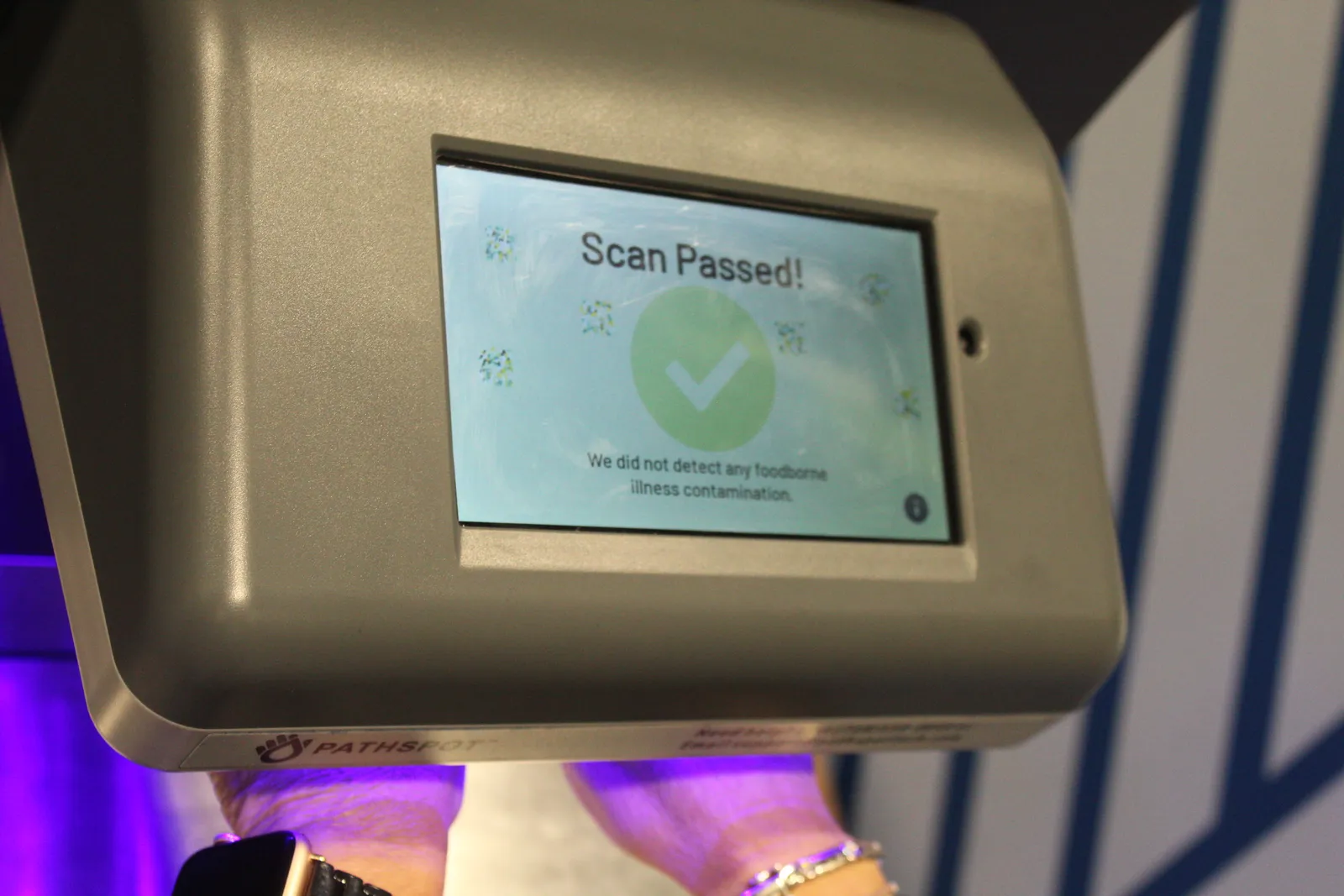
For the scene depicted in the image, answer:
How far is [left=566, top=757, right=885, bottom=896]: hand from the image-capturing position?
2.06 feet

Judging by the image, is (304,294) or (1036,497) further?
(1036,497)

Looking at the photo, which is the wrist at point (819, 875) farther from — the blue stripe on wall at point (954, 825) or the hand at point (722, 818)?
the blue stripe on wall at point (954, 825)

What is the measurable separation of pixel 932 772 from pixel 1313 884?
1.30 feet

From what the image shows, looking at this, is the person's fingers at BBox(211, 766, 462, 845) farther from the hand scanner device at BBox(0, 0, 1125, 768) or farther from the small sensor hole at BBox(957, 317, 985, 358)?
the small sensor hole at BBox(957, 317, 985, 358)

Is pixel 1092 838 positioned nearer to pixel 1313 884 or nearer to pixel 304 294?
pixel 1313 884

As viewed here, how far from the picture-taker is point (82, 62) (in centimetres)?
47

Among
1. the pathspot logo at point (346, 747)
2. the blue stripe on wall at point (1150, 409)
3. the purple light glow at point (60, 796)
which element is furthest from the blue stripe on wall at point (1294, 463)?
the purple light glow at point (60, 796)

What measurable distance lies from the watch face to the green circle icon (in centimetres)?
20

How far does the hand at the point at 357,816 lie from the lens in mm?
543

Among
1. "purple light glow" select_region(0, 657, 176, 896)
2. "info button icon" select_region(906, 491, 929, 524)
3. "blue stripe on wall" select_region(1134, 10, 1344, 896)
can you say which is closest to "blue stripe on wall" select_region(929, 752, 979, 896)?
"blue stripe on wall" select_region(1134, 10, 1344, 896)

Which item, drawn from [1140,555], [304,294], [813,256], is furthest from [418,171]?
[1140,555]

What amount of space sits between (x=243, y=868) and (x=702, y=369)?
246 mm

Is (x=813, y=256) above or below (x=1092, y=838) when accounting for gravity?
above

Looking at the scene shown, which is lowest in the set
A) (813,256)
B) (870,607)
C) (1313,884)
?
(1313,884)
